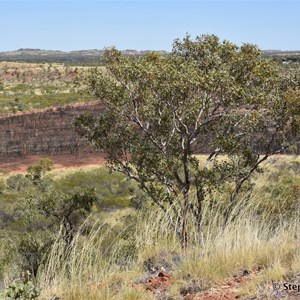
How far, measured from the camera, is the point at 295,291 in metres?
3.77

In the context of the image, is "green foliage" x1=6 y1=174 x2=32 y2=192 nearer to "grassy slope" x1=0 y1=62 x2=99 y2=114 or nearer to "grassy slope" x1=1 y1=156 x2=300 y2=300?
"grassy slope" x1=0 y1=62 x2=99 y2=114

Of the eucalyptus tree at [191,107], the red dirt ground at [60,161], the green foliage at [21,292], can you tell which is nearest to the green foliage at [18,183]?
the red dirt ground at [60,161]

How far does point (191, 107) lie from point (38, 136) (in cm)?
3218

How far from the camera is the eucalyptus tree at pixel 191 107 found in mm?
10328

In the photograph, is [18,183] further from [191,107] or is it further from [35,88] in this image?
[35,88]

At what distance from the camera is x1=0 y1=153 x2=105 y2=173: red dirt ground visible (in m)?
31.2

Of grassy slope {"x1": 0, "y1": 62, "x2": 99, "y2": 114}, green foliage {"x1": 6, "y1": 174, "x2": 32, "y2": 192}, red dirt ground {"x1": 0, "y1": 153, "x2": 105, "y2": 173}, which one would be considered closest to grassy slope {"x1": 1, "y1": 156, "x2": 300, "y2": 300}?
green foliage {"x1": 6, "y1": 174, "x2": 32, "y2": 192}

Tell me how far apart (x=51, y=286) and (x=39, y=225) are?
48.9 ft

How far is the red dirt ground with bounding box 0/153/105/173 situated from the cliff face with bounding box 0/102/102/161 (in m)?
0.94

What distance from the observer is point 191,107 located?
10.3 meters

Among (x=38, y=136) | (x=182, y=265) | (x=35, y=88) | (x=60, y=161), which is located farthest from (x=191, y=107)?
(x=35, y=88)

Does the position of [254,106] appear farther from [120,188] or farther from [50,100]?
[50,100]

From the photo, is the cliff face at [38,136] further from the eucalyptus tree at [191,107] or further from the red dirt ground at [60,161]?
the eucalyptus tree at [191,107]

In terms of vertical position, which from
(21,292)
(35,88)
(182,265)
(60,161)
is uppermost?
(21,292)
